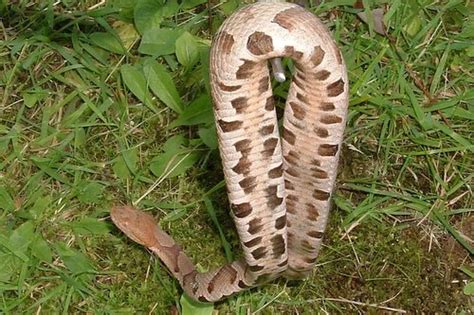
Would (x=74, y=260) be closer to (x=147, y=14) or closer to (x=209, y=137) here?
(x=209, y=137)

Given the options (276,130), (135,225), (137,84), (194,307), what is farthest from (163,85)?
(276,130)

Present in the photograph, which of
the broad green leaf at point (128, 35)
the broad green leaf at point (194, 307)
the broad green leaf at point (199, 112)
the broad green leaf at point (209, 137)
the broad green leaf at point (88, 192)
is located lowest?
the broad green leaf at point (194, 307)

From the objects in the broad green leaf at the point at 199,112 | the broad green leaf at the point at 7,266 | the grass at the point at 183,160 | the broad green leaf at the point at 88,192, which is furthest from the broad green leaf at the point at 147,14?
the broad green leaf at the point at 7,266

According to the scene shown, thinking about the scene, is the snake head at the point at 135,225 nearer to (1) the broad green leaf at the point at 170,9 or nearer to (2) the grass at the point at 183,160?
(2) the grass at the point at 183,160

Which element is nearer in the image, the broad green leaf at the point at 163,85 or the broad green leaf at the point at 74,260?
the broad green leaf at the point at 74,260

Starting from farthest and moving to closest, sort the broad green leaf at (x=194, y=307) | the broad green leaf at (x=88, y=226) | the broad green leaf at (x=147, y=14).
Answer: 1. the broad green leaf at (x=147, y=14)
2. the broad green leaf at (x=88, y=226)
3. the broad green leaf at (x=194, y=307)

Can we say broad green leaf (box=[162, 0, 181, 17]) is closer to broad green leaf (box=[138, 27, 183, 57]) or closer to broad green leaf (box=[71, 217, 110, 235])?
broad green leaf (box=[138, 27, 183, 57])

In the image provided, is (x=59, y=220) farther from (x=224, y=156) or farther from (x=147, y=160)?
(x=224, y=156)
